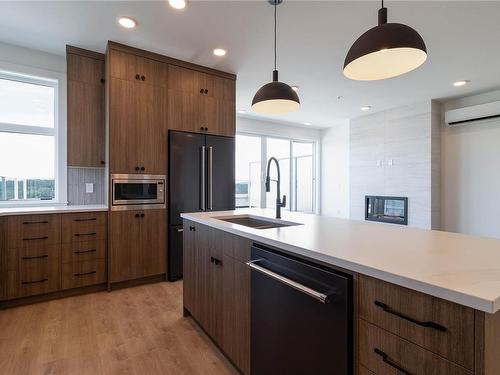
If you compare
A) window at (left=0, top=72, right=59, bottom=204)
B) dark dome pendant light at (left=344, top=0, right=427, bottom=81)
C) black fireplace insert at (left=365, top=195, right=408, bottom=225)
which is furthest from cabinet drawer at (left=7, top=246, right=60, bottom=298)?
black fireplace insert at (left=365, top=195, right=408, bottom=225)

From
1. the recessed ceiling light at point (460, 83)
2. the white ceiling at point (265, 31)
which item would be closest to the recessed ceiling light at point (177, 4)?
the white ceiling at point (265, 31)

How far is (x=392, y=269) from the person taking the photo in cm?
84

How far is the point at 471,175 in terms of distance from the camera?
464cm

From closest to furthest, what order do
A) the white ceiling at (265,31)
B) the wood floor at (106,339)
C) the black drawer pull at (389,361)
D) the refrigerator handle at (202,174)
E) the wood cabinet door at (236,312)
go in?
the black drawer pull at (389,361) < the wood cabinet door at (236,312) < the wood floor at (106,339) < the white ceiling at (265,31) < the refrigerator handle at (202,174)

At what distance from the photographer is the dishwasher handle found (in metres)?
1.01

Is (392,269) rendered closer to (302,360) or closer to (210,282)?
(302,360)

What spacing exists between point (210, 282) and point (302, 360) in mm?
919

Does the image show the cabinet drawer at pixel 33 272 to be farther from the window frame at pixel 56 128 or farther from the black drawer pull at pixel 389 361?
the black drawer pull at pixel 389 361

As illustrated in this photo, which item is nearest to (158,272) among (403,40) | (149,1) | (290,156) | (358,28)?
(149,1)

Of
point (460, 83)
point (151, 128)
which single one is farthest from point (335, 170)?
point (151, 128)

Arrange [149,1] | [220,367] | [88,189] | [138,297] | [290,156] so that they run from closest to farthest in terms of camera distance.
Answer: [220,367], [149,1], [138,297], [88,189], [290,156]

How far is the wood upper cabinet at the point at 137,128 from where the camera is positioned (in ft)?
9.82

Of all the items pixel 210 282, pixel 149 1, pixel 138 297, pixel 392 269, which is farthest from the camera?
pixel 138 297

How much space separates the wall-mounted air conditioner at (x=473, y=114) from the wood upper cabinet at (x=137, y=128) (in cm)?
476
